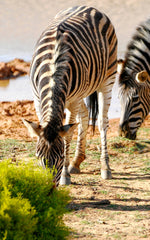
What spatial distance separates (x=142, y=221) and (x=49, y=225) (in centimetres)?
160

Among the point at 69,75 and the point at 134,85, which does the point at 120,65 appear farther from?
the point at 69,75

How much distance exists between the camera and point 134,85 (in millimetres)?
7176

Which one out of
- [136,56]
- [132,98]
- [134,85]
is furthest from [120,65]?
[132,98]

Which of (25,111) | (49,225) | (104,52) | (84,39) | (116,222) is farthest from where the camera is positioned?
(25,111)

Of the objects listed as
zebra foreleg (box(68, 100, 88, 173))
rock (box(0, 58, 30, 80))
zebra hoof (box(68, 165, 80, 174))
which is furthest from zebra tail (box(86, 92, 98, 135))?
rock (box(0, 58, 30, 80))

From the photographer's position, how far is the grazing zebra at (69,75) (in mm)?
3428

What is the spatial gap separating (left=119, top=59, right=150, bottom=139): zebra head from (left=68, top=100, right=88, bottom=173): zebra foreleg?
1.18 m

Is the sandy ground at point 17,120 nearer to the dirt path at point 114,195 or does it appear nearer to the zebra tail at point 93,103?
the dirt path at point 114,195

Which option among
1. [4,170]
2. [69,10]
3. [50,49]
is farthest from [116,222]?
[69,10]

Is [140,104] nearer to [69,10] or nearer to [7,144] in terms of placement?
[69,10]

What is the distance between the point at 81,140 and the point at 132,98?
5.33ft

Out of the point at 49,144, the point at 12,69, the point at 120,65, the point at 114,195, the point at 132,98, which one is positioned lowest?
the point at 114,195

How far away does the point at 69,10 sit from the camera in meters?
5.95

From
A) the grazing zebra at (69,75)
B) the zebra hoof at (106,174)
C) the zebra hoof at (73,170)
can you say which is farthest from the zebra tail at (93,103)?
the zebra hoof at (106,174)
